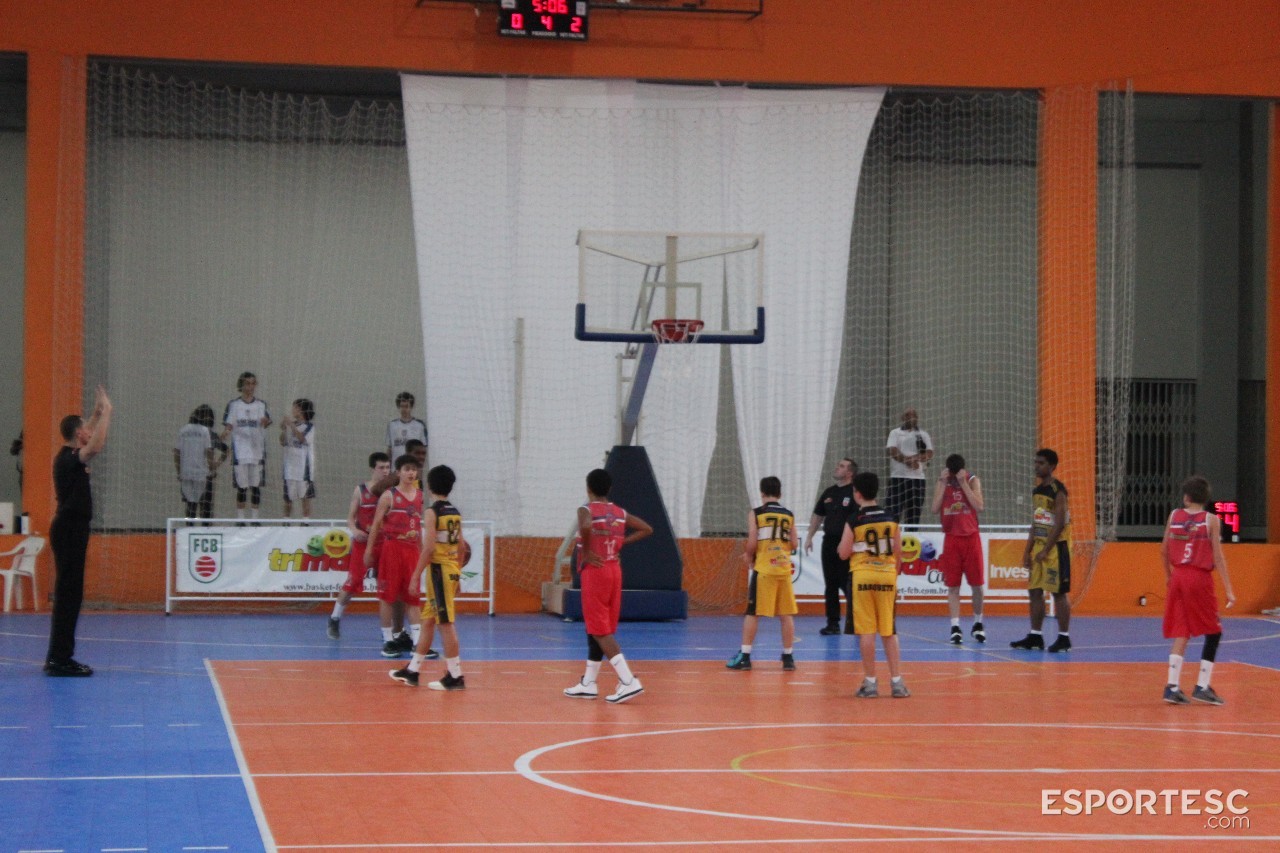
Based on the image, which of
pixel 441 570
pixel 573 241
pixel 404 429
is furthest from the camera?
A: pixel 573 241

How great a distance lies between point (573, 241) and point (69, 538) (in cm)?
1040

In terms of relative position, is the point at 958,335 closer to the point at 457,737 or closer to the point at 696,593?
the point at 696,593

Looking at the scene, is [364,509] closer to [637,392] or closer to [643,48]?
[637,392]

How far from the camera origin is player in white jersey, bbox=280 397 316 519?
856 inches

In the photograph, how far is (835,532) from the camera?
725 inches

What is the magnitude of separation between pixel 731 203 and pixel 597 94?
249cm

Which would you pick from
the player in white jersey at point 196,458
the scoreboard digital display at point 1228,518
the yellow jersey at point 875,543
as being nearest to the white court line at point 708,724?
the yellow jersey at point 875,543

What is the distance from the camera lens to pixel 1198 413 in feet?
93.9

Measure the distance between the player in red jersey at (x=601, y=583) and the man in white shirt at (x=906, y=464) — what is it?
10605mm

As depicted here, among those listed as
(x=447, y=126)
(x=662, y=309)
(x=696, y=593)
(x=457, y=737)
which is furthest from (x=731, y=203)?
(x=457, y=737)

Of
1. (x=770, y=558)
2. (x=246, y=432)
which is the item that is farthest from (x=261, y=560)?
(x=770, y=558)

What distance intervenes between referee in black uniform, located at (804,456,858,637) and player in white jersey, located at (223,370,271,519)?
8.06 meters

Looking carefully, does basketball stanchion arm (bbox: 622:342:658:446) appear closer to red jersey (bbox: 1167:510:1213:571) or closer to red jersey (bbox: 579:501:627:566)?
red jersey (bbox: 579:501:627:566)

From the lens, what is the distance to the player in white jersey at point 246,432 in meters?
21.5
